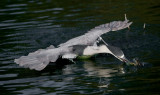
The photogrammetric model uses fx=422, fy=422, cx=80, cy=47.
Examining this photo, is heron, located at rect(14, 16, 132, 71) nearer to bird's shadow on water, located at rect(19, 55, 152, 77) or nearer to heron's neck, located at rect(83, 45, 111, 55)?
heron's neck, located at rect(83, 45, 111, 55)

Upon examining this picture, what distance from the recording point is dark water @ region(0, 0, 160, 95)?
6.65 meters

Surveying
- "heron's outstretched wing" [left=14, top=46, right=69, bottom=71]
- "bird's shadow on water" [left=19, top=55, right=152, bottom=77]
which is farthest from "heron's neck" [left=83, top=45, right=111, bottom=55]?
"heron's outstretched wing" [left=14, top=46, right=69, bottom=71]

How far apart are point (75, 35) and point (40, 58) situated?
2.14 metres

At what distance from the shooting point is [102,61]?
26.7ft

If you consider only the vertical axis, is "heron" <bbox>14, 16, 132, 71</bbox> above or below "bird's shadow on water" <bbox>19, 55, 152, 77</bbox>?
above

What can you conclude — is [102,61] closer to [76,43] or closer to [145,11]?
[76,43]

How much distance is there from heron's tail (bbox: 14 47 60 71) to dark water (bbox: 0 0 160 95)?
0.13m

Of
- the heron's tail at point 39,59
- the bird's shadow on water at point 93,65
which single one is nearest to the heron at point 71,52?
the heron's tail at point 39,59

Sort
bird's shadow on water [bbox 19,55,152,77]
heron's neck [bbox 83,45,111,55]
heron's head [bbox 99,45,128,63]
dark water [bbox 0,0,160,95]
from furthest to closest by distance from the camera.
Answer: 1. heron's neck [bbox 83,45,111,55]
2. heron's head [bbox 99,45,128,63]
3. bird's shadow on water [bbox 19,55,152,77]
4. dark water [bbox 0,0,160,95]

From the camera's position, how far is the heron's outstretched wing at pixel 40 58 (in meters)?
7.90

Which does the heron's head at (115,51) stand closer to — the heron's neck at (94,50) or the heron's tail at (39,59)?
the heron's neck at (94,50)

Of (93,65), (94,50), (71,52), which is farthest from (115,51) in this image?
(71,52)

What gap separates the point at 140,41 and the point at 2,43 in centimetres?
324

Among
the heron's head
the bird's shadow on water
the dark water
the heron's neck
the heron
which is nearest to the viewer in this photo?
the dark water
